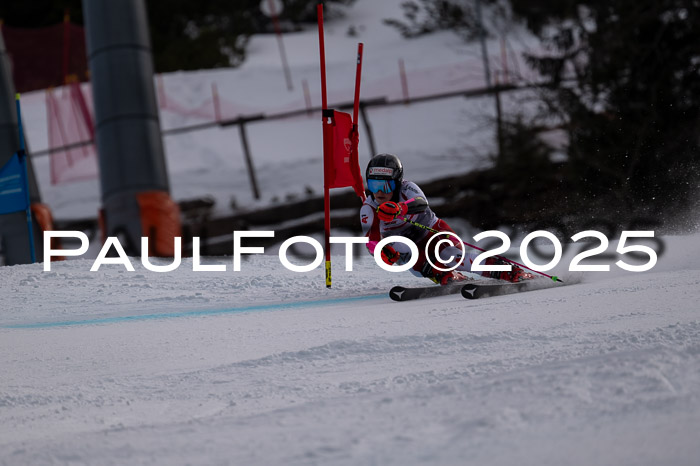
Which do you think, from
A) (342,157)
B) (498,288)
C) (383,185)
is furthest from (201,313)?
(498,288)

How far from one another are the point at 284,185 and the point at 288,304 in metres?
12.1

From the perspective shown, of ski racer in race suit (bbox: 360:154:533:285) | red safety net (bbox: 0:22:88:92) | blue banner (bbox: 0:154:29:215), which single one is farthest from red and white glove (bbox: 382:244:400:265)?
red safety net (bbox: 0:22:88:92)

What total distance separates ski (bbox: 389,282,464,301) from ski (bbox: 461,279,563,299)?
1.03 ft

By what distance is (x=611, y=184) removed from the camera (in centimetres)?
1200

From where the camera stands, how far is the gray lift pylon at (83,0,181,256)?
895cm

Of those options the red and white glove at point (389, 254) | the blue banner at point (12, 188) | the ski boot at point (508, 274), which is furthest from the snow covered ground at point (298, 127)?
the red and white glove at point (389, 254)

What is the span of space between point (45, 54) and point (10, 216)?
10274 millimetres

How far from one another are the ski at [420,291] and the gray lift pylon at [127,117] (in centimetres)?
431

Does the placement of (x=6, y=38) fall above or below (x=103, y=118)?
above

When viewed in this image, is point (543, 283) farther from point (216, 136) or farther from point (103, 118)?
point (216, 136)

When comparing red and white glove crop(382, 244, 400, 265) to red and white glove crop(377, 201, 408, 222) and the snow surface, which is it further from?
red and white glove crop(377, 201, 408, 222)

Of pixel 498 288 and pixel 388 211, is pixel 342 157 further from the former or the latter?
pixel 498 288

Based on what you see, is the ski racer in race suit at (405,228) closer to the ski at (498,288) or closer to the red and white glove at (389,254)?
the red and white glove at (389,254)

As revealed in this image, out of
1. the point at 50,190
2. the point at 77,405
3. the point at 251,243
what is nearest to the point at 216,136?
the point at 50,190
